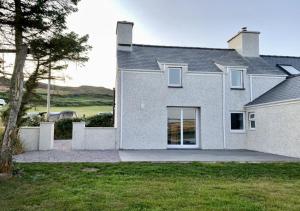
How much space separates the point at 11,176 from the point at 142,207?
5.48 m

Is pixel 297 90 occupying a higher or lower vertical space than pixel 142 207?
higher

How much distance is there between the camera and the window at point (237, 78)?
68.5ft

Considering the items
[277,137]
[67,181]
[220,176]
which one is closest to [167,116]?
[277,137]

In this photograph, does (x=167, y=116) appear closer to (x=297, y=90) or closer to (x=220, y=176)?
(x=297, y=90)

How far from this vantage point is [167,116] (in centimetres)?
1973

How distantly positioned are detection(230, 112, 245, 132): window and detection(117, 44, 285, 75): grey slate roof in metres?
3.19

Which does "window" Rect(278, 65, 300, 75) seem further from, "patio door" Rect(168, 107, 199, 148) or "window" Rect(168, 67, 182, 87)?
"window" Rect(168, 67, 182, 87)

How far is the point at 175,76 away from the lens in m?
20.1

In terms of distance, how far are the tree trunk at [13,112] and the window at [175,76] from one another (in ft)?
36.2

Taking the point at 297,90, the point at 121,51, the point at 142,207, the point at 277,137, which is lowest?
the point at 142,207

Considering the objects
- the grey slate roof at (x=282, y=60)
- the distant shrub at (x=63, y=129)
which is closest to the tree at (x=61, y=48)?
the distant shrub at (x=63, y=129)

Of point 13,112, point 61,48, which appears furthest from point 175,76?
point 13,112

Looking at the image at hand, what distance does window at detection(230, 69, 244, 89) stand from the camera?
20875 mm

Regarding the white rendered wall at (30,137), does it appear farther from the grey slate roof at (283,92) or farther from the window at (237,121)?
the grey slate roof at (283,92)
